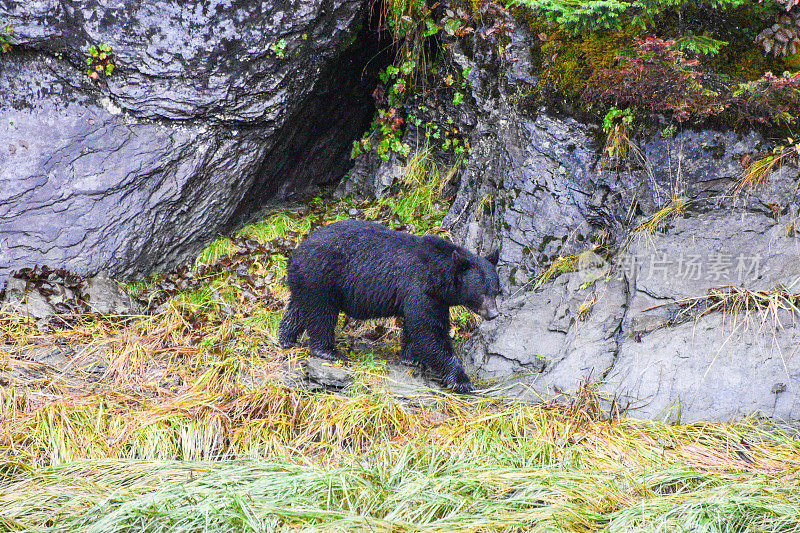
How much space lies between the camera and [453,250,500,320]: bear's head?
5810 mm

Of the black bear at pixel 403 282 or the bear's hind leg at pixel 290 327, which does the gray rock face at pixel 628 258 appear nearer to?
the black bear at pixel 403 282

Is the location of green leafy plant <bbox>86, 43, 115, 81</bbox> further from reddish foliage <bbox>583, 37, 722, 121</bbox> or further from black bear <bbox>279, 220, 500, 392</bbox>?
reddish foliage <bbox>583, 37, 722, 121</bbox>

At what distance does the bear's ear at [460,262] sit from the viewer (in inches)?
227

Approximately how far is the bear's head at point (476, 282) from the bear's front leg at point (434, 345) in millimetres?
284

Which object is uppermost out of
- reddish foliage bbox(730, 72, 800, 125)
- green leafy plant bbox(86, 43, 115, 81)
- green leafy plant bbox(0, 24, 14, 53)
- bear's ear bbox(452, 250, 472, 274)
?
green leafy plant bbox(0, 24, 14, 53)

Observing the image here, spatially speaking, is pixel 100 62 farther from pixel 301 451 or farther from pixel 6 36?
pixel 301 451

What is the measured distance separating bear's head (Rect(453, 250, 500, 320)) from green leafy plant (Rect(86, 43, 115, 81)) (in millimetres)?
3902

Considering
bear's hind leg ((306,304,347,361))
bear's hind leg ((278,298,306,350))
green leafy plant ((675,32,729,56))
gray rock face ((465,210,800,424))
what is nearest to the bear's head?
gray rock face ((465,210,800,424))

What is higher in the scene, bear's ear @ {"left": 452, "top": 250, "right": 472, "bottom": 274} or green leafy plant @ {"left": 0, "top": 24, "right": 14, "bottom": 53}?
green leafy plant @ {"left": 0, "top": 24, "right": 14, "bottom": 53}

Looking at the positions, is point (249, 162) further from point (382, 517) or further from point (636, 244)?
point (382, 517)

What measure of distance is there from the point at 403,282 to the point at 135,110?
3.32m

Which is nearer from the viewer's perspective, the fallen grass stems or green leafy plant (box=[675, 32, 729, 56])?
the fallen grass stems

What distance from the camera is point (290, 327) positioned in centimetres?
627

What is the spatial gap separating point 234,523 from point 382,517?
85 cm
